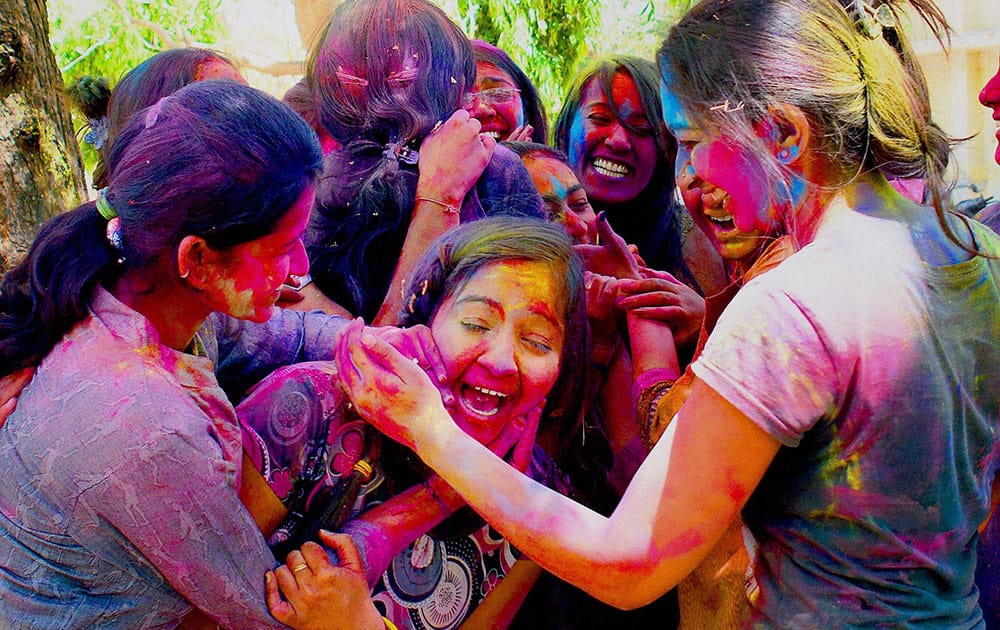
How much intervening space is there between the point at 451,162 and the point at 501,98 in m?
0.92

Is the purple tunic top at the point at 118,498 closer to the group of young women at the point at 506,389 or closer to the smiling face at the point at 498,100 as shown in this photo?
the group of young women at the point at 506,389

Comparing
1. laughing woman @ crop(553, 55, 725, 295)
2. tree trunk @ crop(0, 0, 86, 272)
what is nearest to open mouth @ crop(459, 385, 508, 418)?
laughing woman @ crop(553, 55, 725, 295)

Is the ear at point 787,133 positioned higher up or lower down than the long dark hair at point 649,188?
higher up

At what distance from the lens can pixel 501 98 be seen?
10.7ft

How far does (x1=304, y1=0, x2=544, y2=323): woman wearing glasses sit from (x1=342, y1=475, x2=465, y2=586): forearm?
522 millimetres

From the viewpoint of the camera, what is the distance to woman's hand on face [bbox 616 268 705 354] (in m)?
2.46

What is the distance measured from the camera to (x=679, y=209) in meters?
3.26

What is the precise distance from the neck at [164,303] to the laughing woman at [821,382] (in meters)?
0.54

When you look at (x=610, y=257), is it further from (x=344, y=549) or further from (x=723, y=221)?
(x=344, y=549)

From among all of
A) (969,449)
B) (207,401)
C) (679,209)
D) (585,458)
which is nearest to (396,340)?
(207,401)

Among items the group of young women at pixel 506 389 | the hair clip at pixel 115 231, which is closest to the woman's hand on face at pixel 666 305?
the group of young women at pixel 506 389

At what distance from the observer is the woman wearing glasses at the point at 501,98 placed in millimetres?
3205

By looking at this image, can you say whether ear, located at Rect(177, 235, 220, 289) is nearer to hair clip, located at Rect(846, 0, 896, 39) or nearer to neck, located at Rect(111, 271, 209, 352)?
neck, located at Rect(111, 271, 209, 352)

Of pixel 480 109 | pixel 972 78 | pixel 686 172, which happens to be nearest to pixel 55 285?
pixel 686 172
